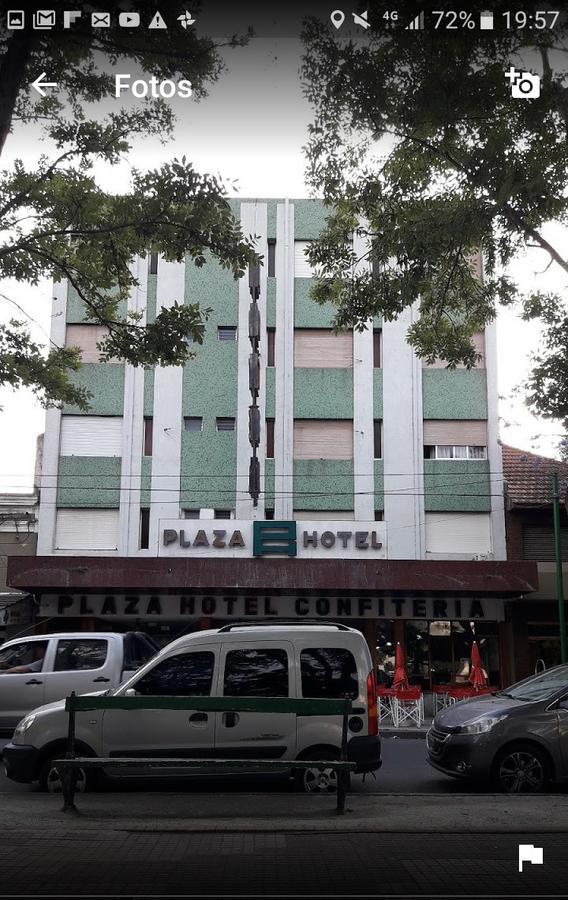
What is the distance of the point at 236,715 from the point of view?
952cm

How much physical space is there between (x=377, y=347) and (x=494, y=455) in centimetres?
490

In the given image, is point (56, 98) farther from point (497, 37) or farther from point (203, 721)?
point (203, 721)

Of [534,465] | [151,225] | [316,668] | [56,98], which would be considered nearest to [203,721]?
[316,668]

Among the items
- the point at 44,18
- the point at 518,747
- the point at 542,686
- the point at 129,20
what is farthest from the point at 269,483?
the point at 44,18

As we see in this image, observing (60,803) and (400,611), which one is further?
(400,611)

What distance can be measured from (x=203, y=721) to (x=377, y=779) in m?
2.91

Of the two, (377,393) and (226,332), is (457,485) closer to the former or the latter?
(377,393)

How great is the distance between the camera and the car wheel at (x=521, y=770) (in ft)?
31.7

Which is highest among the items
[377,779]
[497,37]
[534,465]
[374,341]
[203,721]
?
[374,341]

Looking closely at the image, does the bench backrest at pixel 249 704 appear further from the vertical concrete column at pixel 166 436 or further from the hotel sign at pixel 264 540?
the vertical concrete column at pixel 166 436

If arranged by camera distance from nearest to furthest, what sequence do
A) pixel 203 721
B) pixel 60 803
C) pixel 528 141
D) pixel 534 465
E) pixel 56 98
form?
1. pixel 60 803
2. pixel 203 721
3. pixel 56 98
4. pixel 528 141
5. pixel 534 465

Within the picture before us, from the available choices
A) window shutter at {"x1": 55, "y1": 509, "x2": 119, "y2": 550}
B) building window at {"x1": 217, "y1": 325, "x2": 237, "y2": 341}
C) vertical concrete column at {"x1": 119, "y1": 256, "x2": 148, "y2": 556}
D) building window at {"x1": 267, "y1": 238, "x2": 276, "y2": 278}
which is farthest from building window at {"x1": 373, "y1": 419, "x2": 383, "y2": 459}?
window shutter at {"x1": 55, "y1": 509, "x2": 119, "y2": 550}

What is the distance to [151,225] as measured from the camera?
455 inches

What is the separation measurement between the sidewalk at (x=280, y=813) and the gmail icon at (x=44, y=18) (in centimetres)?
650
